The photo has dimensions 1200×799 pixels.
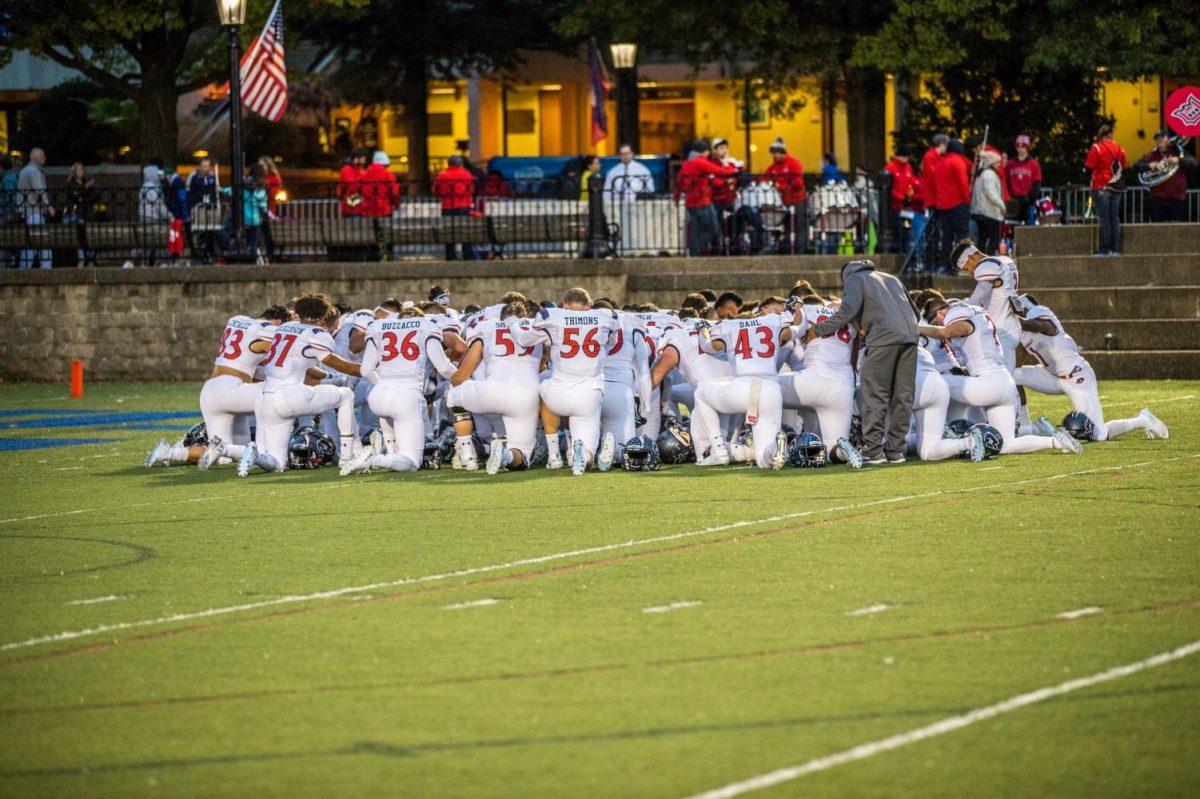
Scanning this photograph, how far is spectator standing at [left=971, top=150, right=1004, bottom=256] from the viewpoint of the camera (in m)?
25.1

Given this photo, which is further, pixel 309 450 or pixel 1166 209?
pixel 1166 209

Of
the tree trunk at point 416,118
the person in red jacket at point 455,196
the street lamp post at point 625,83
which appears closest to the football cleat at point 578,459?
the person in red jacket at point 455,196

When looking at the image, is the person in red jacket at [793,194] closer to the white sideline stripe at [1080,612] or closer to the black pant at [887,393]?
the black pant at [887,393]

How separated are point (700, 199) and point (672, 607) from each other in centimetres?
1782

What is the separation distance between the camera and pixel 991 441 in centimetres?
1504

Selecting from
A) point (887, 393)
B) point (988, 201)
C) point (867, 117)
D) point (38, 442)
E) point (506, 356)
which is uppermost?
point (867, 117)

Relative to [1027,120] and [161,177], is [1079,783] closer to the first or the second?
[161,177]

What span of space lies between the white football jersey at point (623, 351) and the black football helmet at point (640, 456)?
1.98 ft

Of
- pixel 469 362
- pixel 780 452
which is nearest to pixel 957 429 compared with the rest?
pixel 780 452

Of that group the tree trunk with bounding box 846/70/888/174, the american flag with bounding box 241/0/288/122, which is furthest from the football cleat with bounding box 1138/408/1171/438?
the tree trunk with bounding box 846/70/888/174

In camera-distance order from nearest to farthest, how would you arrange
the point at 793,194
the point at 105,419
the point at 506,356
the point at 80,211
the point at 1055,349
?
the point at 506,356 < the point at 1055,349 < the point at 105,419 < the point at 793,194 < the point at 80,211

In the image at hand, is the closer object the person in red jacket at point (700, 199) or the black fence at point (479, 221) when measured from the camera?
the person in red jacket at point (700, 199)

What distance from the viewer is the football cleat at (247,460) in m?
15.5

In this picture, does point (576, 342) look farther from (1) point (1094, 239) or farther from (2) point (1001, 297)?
(1) point (1094, 239)
